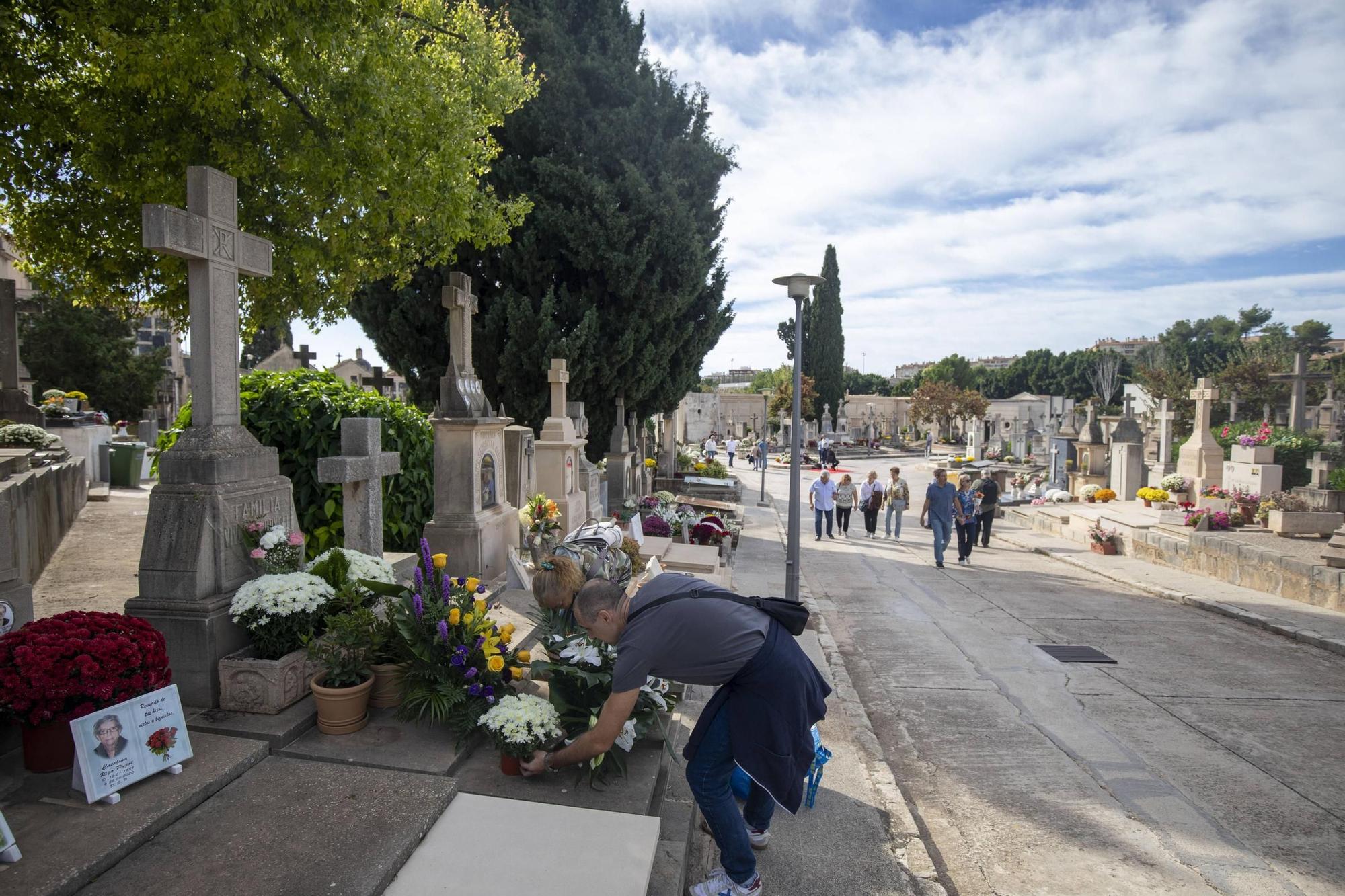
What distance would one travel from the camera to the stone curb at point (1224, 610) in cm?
782

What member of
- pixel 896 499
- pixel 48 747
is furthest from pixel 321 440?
pixel 896 499

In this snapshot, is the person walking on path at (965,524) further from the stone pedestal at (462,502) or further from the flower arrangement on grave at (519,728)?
the flower arrangement on grave at (519,728)

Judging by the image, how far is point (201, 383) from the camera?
3955 mm

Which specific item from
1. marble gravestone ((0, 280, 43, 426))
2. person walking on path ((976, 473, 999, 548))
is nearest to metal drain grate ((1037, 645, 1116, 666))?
person walking on path ((976, 473, 999, 548))

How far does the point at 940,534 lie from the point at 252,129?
11.4 metres

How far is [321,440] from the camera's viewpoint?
22.6 ft

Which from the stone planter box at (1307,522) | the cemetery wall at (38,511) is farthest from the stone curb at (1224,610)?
the cemetery wall at (38,511)

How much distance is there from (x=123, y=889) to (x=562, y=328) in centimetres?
1103

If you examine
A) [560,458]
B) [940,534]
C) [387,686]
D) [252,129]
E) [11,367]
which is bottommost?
[940,534]

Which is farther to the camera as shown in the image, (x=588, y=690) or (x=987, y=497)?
(x=987, y=497)

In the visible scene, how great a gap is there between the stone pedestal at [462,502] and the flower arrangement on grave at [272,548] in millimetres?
2850

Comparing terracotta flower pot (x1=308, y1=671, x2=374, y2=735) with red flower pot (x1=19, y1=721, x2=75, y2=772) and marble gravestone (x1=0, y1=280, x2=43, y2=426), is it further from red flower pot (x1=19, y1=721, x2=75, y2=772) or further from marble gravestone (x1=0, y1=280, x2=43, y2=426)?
marble gravestone (x1=0, y1=280, x2=43, y2=426)

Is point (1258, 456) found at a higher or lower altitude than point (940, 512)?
higher

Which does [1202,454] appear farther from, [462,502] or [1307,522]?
[462,502]
